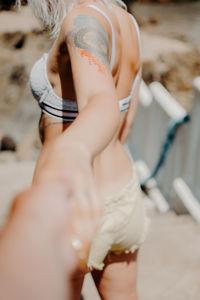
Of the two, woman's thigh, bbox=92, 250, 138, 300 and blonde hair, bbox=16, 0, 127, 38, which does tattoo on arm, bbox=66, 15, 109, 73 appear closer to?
blonde hair, bbox=16, 0, 127, 38

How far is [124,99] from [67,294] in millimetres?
1123

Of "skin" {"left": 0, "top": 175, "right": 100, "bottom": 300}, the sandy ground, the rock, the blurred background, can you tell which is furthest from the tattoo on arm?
the rock

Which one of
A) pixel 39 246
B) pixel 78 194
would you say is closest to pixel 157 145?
pixel 78 194

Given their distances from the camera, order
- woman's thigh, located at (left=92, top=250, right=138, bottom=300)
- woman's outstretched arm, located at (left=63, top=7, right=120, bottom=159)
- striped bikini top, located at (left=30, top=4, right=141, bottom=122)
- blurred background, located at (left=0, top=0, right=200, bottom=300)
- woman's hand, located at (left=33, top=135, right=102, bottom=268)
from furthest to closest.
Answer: blurred background, located at (left=0, top=0, right=200, bottom=300)
woman's thigh, located at (left=92, top=250, right=138, bottom=300)
striped bikini top, located at (left=30, top=4, right=141, bottom=122)
woman's outstretched arm, located at (left=63, top=7, right=120, bottom=159)
woman's hand, located at (left=33, top=135, right=102, bottom=268)

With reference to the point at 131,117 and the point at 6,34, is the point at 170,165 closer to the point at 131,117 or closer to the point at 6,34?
the point at 131,117

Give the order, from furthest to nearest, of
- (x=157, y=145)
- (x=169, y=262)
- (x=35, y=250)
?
(x=157, y=145), (x=169, y=262), (x=35, y=250)

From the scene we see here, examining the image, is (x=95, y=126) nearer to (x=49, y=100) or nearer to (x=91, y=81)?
(x=91, y=81)

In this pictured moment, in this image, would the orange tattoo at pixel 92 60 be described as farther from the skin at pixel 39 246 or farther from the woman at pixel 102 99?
the skin at pixel 39 246

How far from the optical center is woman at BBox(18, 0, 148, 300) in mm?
1061

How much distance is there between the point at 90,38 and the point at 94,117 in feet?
1.24

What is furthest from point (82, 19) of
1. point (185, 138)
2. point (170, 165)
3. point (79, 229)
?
point (170, 165)

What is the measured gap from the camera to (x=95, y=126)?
88cm

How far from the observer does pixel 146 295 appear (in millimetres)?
3064

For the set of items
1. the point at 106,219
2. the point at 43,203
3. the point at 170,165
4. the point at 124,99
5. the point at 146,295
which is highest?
the point at 43,203
